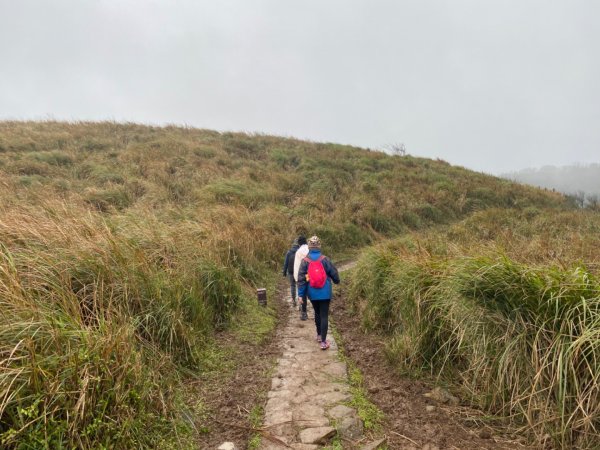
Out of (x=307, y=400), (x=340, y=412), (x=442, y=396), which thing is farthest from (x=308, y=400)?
(x=442, y=396)

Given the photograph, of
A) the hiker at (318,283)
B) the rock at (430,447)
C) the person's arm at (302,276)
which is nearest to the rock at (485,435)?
the rock at (430,447)

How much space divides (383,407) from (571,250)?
18.2 feet

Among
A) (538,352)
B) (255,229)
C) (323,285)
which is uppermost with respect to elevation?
(255,229)

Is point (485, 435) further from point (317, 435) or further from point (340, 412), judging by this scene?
point (317, 435)

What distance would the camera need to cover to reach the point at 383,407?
409 cm

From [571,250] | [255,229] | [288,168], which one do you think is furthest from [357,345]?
[288,168]

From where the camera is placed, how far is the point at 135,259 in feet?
16.5

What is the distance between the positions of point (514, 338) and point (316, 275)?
2754 millimetres

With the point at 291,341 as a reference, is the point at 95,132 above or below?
above

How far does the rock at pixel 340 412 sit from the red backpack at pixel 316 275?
1.90 m

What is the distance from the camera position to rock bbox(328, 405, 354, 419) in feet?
12.7

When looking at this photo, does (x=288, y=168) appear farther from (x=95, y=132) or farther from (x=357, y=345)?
(x=357, y=345)

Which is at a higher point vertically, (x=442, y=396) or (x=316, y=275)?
(x=316, y=275)

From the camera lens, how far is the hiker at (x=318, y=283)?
18.4ft
